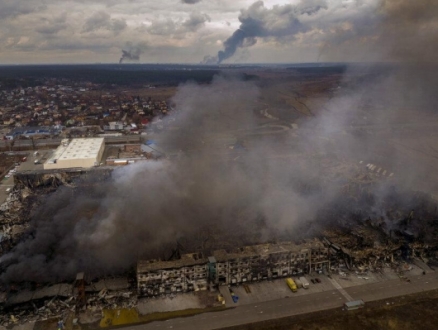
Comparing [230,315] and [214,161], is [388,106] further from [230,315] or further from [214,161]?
[230,315]

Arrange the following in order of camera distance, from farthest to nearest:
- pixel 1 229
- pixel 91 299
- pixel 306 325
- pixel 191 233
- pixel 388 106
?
pixel 388 106
pixel 1 229
pixel 191 233
pixel 91 299
pixel 306 325

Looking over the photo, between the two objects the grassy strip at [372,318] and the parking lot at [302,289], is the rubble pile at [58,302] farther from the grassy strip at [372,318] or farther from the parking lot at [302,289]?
the grassy strip at [372,318]

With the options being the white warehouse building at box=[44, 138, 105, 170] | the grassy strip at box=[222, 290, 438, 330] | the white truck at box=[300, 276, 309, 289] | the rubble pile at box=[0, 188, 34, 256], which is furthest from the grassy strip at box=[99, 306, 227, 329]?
the white warehouse building at box=[44, 138, 105, 170]

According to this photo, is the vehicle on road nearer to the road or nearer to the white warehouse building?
the road

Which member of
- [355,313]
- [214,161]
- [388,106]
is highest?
[388,106]

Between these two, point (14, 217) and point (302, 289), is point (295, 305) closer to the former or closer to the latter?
point (302, 289)

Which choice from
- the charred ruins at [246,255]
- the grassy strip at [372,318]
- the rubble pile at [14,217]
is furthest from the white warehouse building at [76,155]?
the grassy strip at [372,318]

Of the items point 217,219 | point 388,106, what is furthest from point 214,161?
point 388,106
